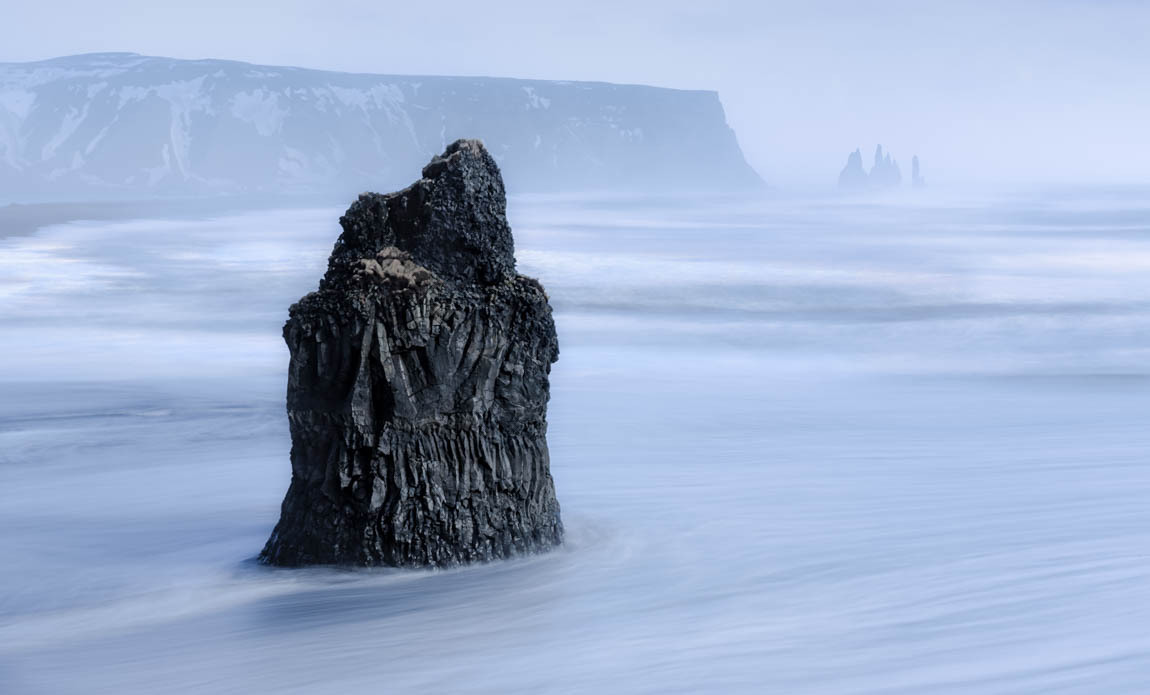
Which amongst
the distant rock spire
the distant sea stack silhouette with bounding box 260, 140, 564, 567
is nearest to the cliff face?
the distant rock spire

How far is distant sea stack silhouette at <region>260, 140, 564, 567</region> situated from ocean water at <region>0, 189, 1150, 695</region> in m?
0.14

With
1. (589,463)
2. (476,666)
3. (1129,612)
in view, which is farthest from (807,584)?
(589,463)

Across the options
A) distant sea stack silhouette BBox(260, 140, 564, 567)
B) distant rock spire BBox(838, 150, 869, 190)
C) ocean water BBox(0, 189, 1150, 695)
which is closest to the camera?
ocean water BBox(0, 189, 1150, 695)

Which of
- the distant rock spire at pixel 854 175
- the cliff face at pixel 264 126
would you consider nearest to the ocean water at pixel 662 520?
the cliff face at pixel 264 126

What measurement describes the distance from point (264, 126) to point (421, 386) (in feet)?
149

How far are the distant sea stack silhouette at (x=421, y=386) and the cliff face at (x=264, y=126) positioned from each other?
3868 cm

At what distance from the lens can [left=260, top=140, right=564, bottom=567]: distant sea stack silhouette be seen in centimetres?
400

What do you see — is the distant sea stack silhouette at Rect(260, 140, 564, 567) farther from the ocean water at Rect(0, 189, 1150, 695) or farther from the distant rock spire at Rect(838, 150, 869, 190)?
the distant rock spire at Rect(838, 150, 869, 190)

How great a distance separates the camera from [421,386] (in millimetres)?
4043

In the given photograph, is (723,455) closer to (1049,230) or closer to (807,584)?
(807,584)

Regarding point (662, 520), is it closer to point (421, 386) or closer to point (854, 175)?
point (421, 386)

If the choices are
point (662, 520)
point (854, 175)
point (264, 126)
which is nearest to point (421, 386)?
point (662, 520)

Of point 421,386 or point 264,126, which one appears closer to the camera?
point 421,386

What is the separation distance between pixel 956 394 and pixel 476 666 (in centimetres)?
627
